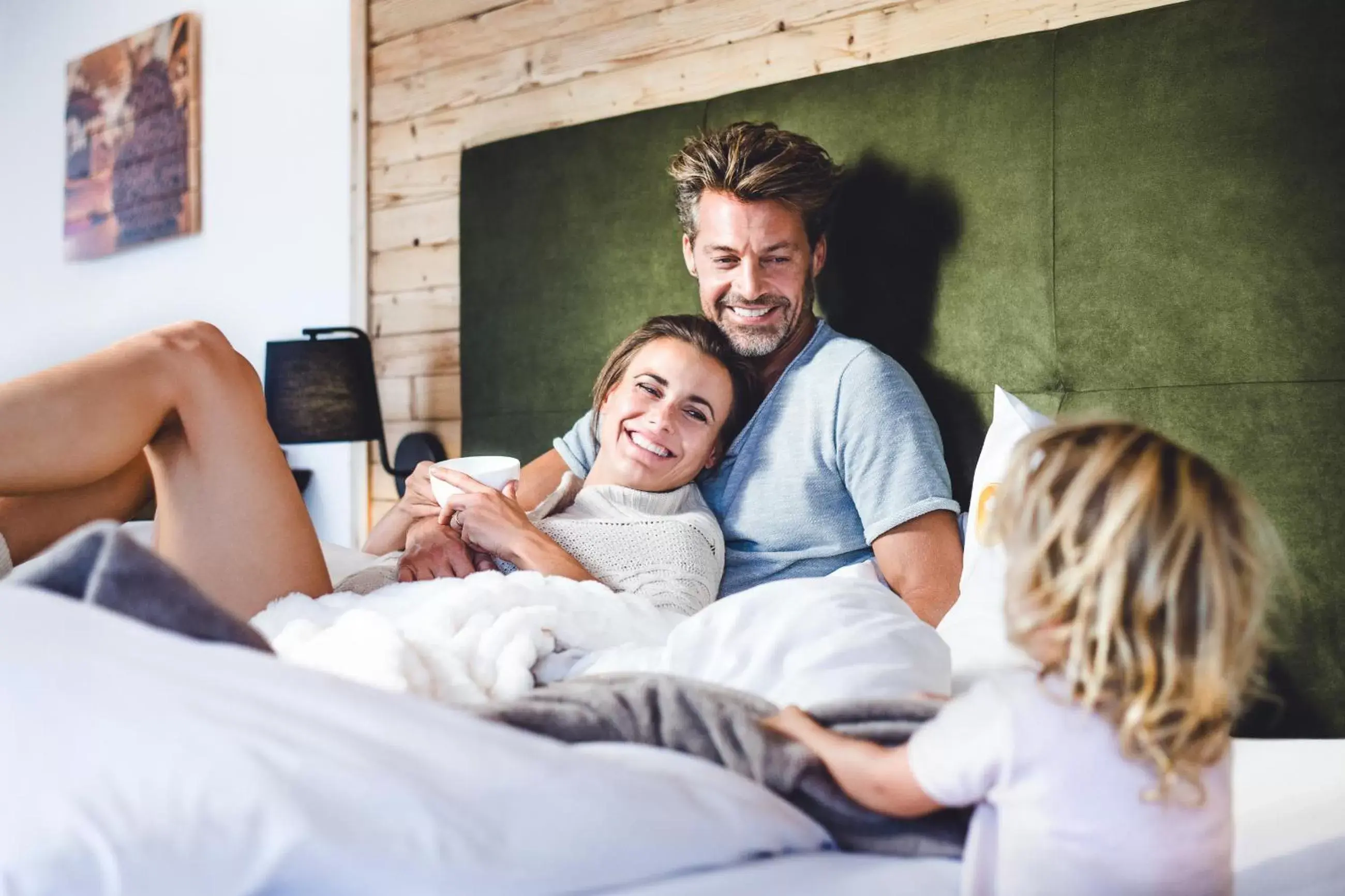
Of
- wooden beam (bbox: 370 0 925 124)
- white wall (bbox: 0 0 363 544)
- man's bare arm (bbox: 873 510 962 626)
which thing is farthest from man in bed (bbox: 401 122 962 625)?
white wall (bbox: 0 0 363 544)

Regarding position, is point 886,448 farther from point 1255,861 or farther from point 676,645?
point 1255,861

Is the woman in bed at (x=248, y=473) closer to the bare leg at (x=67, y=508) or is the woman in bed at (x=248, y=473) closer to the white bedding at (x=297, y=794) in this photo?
the bare leg at (x=67, y=508)

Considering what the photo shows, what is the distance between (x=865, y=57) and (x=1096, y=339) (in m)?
0.69

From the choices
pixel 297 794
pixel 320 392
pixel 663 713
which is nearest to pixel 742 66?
pixel 320 392

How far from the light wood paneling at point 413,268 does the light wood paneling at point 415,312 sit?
0.02 m

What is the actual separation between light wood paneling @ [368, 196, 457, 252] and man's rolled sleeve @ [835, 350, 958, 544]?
1.30 meters

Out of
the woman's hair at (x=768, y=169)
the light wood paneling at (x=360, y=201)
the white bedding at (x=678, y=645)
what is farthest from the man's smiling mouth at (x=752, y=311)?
the light wood paneling at (x=360, y=201)

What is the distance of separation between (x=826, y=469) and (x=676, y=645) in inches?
28.1

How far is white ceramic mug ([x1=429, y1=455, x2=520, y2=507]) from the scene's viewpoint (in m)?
1.62

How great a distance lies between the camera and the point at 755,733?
849 mm

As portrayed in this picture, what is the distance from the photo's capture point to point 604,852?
2.33ft

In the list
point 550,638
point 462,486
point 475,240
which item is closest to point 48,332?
point 475,240

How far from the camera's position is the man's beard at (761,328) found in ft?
6.07

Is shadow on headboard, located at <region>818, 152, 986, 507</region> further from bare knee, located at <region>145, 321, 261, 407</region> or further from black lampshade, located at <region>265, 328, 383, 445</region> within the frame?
black lampshade, located at <region>265, 328, 383, 445</region>
